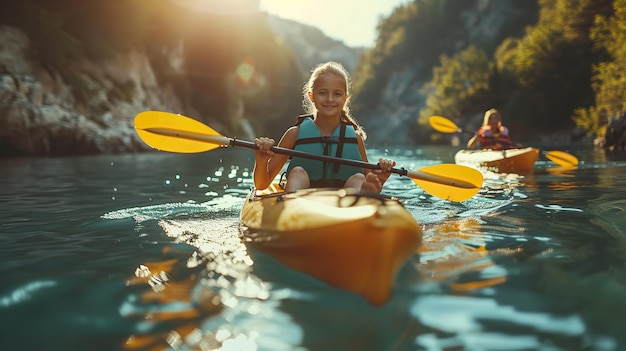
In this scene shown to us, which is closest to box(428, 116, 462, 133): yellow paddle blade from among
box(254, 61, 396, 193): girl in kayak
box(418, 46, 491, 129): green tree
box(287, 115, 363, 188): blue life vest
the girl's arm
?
box(254, 61, 396, 193): girl in kayak

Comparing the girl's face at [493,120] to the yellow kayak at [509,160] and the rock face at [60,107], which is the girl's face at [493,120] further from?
the rock face at [60,107]

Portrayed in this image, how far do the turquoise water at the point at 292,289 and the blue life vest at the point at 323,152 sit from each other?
28.7 inches

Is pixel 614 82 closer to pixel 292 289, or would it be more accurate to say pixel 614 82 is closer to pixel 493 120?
pixel 493 120

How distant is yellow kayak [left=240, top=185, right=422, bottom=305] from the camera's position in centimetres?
203

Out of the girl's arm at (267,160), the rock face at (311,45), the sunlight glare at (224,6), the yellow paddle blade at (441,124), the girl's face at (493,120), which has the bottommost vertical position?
the girl's arm at (267,160)

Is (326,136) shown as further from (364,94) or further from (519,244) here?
(364,94)

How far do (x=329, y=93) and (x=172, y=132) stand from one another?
1.40 metres

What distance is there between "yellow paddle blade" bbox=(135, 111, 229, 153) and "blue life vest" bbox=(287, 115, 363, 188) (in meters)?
0.80

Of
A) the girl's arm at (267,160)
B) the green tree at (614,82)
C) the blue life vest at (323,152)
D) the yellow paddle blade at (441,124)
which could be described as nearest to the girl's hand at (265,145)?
the girl's arm at (267,160)

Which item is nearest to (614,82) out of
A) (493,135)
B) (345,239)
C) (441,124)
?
(493,135)

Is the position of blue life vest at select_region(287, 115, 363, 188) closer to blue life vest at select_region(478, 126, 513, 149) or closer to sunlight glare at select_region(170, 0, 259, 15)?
blue life vest at select_region(478, 126, 513, 149)

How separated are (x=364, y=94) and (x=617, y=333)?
204ft

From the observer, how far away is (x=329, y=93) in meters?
3.60

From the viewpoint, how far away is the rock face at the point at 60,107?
12.4 meters
